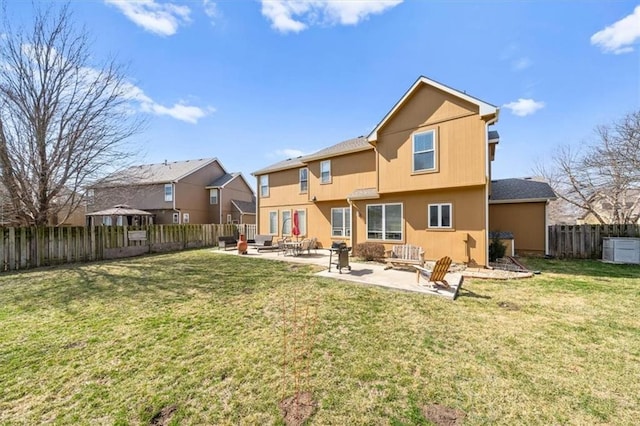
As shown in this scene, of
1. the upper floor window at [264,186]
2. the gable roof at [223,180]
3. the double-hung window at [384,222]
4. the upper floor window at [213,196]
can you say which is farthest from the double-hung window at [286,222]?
the upper floor window at [213,196]

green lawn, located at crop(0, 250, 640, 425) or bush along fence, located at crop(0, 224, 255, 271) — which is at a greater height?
bush along fence, located at crop(0, 224, 255, 271)

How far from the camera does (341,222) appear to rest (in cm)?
1518

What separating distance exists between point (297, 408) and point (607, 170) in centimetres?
2420

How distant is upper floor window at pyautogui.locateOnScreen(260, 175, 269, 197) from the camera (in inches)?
757

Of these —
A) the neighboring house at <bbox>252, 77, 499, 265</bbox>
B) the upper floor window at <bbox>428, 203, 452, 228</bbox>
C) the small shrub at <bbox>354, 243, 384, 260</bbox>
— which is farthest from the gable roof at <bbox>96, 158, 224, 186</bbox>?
the upper floor window at <bbox>428, 203, 452, 228</bbox>

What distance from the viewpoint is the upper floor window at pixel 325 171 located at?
1538cm

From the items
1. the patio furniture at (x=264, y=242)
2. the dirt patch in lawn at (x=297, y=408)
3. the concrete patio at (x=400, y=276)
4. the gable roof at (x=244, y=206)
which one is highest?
the gable roof at (x=244, y=206)

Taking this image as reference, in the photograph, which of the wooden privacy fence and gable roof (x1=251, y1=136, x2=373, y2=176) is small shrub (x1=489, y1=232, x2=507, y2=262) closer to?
the wooden privacy fence

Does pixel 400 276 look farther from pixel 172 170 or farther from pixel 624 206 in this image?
pixel 172 170

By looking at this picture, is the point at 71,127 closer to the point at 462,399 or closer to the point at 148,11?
the point at 148,11

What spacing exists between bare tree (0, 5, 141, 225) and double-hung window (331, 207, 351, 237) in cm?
1181

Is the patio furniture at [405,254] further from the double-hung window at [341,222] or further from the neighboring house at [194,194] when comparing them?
the neighboring house at [194,194]

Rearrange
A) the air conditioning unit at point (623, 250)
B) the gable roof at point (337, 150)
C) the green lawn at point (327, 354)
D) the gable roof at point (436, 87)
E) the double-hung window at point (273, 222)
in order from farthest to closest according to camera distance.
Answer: the double-hung window at point (273, 222)
the gable roof at point (337, 150)
the air conditioning unit at point (623, 250)
the gable roof at point (436, 87)
the green lawn at point (327, 354)

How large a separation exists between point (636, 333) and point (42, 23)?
21432 mm
